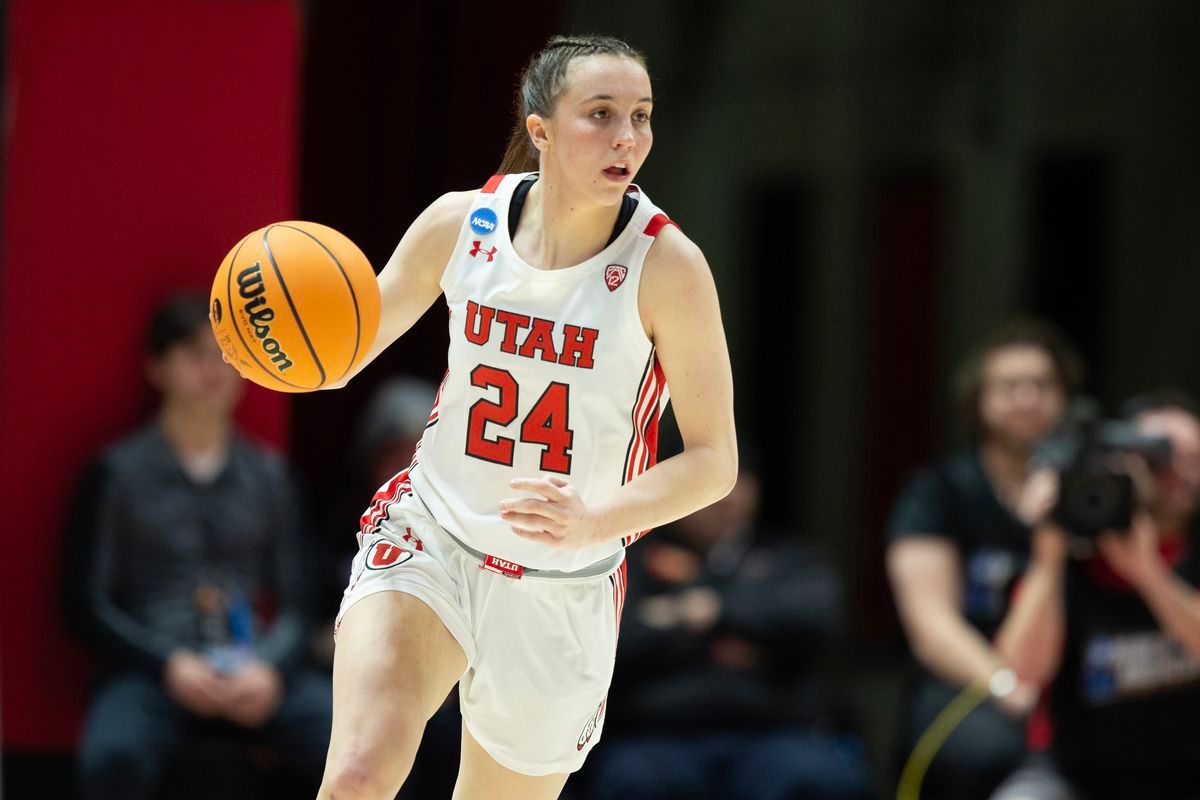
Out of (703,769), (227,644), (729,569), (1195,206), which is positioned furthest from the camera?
(1195,206)

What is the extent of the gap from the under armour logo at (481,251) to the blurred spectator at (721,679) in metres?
2.90

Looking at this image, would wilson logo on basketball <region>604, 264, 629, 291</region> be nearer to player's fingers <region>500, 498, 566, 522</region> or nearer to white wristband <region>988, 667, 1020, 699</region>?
player's fingers <region>500, 498, 566, 522</region>

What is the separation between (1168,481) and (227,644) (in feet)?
10.4

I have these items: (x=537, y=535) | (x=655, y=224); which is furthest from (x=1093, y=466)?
(x=537, y=535)

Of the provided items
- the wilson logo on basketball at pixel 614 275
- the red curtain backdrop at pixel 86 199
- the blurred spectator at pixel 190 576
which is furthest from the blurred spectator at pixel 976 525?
the wilson logo on basketball at pixel 614 275

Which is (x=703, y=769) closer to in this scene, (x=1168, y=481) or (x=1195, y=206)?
(x=1168, y=481)

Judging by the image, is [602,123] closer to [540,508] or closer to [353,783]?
[540,508]

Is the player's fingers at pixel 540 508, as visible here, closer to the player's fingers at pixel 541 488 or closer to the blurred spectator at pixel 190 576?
the player's fingers at pixel 541 488

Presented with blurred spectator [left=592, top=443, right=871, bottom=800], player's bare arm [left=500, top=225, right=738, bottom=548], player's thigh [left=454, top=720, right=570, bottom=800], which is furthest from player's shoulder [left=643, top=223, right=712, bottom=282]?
blurred spectator [left=592, top=443, right=871, bottom=800]

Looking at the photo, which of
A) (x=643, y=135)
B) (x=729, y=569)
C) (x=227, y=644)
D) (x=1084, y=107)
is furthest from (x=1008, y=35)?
(x=643, y=135)

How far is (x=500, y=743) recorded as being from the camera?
3.38 metres

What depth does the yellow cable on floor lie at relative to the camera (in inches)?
226

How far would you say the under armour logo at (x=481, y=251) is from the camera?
3402 millimetres

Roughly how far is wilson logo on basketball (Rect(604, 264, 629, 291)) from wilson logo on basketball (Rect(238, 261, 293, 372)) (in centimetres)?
66
